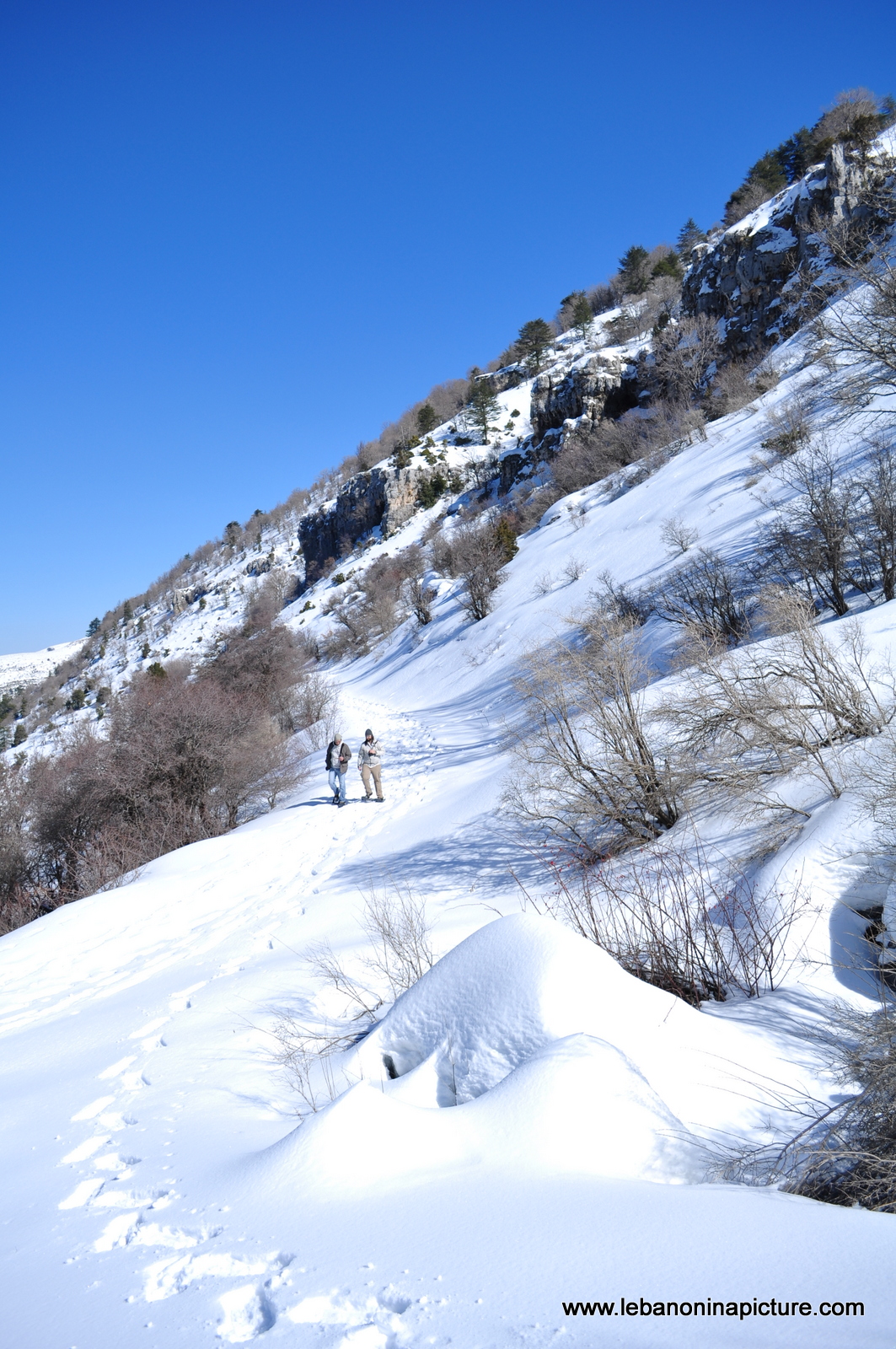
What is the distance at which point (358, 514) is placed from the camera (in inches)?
2394

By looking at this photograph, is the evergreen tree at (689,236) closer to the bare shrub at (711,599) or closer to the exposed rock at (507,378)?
the exposed rock at (507,378)

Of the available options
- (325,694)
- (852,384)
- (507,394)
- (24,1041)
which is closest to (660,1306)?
(24,1041)

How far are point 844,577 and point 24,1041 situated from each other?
1260cm

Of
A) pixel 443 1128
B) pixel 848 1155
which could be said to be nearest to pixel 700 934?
pixel 848 1155

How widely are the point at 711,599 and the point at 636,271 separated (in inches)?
2673

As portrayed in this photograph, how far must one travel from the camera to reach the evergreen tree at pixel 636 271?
62438 mm

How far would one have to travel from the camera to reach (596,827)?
759 centimetres

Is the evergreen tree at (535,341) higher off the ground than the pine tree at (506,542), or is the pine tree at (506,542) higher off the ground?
the evergreen tree at (535,341)

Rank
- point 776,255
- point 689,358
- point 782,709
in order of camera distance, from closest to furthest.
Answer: point 782,709 → point 776,255 → point 689,358

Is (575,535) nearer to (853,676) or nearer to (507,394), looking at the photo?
(853,676)

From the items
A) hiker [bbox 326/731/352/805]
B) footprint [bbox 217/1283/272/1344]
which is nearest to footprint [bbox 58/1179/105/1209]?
footprint [bbox 217/1283/272/1344]

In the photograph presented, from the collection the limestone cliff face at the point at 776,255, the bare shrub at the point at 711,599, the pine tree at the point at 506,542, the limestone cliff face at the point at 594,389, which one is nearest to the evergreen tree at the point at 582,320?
the limestone cliff face at the point at 594,389

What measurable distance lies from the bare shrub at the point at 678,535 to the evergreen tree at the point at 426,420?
176 ft

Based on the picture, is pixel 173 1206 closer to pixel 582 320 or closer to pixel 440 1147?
pixel 440 1147
